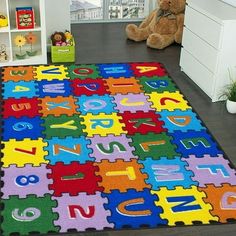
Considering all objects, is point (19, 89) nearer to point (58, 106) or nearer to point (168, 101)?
point (58, 106)

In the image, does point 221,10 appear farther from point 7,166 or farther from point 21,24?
point 7,166

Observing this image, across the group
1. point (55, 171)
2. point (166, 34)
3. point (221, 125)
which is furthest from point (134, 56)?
point (55, 171)

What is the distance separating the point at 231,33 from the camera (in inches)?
128

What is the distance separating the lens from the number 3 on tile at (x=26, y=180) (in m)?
2.53

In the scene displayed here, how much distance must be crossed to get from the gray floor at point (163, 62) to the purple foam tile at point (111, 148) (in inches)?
24.6

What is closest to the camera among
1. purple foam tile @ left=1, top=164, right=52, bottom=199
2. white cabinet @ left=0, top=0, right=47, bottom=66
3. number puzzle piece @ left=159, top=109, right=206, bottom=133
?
purple foam tile @ left=1, top=164, right=52, bottom=199

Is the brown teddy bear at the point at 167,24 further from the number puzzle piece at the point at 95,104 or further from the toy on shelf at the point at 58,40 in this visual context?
the number puzzle piece at the point at 95,104

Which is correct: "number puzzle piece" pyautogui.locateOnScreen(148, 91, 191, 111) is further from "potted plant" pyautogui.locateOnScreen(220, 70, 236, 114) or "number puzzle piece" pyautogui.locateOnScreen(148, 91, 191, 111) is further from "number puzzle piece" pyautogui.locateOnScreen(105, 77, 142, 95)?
"potted plant" pyautogui.locateOnScreen(220, 70, 236, 114)

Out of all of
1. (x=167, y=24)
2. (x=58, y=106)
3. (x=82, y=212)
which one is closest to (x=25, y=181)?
(x=82, y=212)

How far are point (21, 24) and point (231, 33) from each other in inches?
70.5

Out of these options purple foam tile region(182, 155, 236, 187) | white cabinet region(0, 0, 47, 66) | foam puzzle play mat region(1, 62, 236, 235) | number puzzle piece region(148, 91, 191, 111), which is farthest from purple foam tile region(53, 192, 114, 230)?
white cabinet region(0, 0, 47, 66)

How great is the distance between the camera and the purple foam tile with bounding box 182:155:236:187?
262 centimetres

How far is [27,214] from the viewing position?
2309 mm

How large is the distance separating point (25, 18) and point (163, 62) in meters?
1.31
